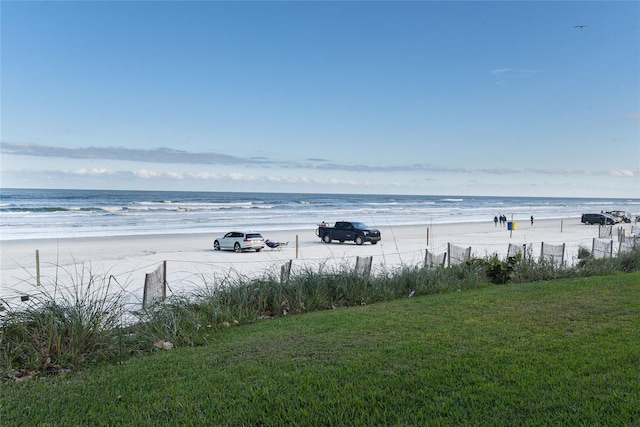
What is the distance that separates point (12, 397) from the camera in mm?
4742

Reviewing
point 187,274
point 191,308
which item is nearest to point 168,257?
point 187,274

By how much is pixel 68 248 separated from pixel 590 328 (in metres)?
28.9

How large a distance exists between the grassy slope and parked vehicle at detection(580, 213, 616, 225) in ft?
187

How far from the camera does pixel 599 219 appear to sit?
190ft

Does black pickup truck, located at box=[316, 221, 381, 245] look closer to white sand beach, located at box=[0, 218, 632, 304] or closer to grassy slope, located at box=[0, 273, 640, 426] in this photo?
white sand beach, located at box=[0, 218, 632, 304]

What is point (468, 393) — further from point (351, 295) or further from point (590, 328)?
point (351, 295)

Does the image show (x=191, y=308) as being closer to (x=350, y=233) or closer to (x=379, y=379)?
(x=379, y=379)

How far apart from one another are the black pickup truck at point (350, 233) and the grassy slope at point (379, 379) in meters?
26.7

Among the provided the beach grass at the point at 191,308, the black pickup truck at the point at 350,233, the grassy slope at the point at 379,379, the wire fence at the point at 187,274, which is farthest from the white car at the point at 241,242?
the grassy slope at the point at 379,379

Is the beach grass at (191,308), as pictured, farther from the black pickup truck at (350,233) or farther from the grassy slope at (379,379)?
the black pickup truck at (350,233)

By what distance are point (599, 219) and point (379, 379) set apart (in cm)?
6181

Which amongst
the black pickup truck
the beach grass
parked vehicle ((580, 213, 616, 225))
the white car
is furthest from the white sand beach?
parked vehicle ((580, 213, 616, 225))

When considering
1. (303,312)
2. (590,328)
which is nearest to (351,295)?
(303,312)

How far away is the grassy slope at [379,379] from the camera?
409 cm
